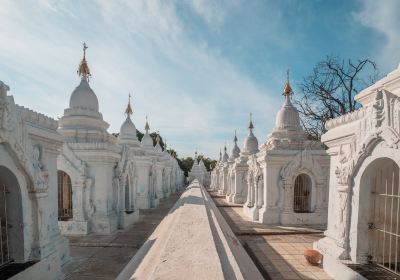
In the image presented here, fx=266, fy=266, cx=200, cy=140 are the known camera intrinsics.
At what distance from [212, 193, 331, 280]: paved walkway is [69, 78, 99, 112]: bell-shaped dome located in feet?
28.2

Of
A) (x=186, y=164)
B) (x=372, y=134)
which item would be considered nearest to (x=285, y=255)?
(x=372, y=134)

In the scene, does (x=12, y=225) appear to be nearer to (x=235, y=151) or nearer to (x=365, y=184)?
(x=365, y=184)

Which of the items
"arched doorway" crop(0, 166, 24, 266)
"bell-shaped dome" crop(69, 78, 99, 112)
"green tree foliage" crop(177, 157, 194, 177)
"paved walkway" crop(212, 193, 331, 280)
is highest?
"bell-shaped dome" crop(69, 78, 99, 112)

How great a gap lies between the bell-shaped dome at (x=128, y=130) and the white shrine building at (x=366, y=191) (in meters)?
14.6

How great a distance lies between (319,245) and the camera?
7469 millimetres

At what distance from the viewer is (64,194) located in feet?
36.1

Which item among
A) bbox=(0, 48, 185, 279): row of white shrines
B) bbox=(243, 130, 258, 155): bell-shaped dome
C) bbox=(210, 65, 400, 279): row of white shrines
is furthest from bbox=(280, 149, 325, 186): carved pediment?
bbox=(243, 130, 258, 155): bell-shaped dome

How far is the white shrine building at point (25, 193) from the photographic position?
520 cm

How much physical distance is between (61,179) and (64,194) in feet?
2.07

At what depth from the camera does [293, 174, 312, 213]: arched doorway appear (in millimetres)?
13336

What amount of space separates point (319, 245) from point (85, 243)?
7.55 metres

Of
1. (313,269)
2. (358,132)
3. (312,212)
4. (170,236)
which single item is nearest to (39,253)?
(170,236)

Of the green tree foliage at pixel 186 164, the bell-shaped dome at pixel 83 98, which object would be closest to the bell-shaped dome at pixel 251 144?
the bell-shaped dome at pixel 83 98

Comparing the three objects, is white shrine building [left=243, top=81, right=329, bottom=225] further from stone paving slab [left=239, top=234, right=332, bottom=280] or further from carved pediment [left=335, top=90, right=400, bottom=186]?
carved pediment [left=335, top=90, right=400, bottom=186]
